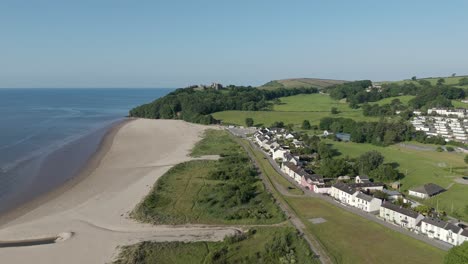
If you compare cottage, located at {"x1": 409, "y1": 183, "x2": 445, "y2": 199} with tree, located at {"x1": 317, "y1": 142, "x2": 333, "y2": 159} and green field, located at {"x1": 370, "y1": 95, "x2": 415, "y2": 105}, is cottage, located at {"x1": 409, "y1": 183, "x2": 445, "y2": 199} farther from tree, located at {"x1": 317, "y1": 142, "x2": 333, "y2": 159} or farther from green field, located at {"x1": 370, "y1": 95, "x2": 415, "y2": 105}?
green field, located at {"x1": 370, "y1": 95, "x2": 415, "y2": 105}

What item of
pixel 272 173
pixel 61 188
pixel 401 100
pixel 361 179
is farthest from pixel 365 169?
pixel 401 100

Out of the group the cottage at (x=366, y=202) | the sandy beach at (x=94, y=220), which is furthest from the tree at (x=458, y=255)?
the sandy beach at (x=94, y=220)

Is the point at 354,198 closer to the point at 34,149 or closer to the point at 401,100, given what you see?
the point at 34,149

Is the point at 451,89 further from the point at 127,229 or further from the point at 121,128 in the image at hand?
the point at 127,229

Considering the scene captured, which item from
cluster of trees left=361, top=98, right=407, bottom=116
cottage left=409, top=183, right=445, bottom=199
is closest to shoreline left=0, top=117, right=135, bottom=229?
cottage left=409, top=183, right=445, bottom=199

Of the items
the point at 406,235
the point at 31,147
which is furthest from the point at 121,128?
the point at 406,235

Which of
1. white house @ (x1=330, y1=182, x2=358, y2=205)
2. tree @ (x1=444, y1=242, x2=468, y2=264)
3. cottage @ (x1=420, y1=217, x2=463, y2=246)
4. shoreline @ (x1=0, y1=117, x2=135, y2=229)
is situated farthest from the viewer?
white house @ (x1=330, y1=182, x2=358, y2=205)
